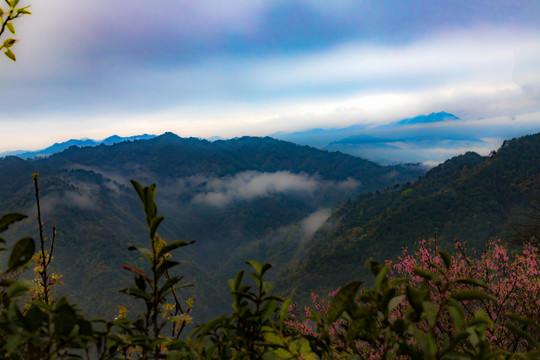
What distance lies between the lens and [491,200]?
145 meters

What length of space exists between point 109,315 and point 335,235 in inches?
5296

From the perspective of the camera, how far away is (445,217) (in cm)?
14462

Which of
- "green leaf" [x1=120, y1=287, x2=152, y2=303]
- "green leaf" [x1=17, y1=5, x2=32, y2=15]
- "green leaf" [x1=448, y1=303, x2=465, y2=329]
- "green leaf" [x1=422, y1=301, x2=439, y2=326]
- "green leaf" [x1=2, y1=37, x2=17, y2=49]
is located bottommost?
"green leaf" [x1=448, y1=303, x2=465, y2=329]

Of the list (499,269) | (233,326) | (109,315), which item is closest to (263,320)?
(233,326)

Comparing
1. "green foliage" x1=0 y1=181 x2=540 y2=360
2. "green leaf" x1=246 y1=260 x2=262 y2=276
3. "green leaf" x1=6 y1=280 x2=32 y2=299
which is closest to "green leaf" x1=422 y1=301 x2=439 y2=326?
"green foliage" x1=0 y1=181 x2=540 y2=360

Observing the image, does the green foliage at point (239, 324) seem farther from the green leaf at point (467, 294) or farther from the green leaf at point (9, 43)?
the green leaf at point (9, 43)

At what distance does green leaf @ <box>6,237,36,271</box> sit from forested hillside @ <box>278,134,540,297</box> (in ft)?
451

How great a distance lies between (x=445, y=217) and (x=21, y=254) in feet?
550

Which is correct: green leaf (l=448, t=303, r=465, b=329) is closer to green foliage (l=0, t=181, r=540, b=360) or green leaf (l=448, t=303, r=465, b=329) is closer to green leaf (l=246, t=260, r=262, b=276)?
green foliage (l=0, t=181, r=540, b=360)

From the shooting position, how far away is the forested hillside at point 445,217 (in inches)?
5359

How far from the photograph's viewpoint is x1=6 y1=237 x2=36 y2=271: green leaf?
4.41 feet

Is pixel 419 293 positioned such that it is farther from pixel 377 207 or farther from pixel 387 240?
pixel 377 207

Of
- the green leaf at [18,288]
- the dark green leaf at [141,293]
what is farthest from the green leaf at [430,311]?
the green leaf at [18,288]

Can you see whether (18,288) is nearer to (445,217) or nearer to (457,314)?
(457,314)
